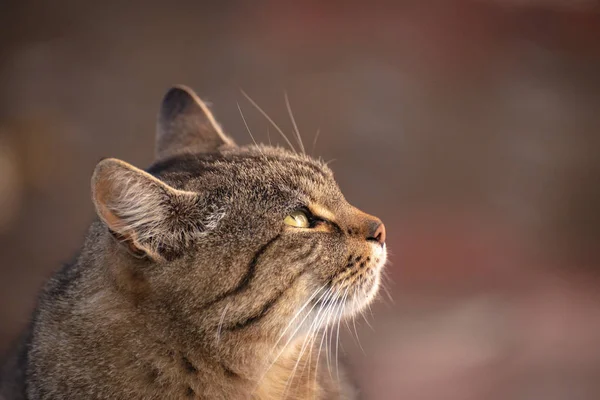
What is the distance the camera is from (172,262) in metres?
2.04

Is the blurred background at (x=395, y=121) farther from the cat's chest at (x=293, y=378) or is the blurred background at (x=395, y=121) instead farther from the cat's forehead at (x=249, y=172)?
the cat's forehead at (x=249, y=172)

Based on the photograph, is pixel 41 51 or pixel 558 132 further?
pixel 558 132

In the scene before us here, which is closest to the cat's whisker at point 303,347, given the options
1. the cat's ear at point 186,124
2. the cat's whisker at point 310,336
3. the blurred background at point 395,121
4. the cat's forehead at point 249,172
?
the cat's whisker at point 310,336

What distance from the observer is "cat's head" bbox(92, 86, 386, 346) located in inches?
77.5

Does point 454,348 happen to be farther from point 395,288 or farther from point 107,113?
point 107,113

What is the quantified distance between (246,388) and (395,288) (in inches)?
109

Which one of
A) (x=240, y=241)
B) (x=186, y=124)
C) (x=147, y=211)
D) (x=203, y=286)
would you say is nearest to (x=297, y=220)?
(x=240, y=241)

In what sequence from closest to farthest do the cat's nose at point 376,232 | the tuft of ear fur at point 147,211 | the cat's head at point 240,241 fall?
the tuft of ear fur at point 147,211
the cat's head at point 240,241
the cat's nose at point 376,232

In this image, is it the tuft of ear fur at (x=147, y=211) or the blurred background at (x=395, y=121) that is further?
the blurred background at (x=395, y=121)

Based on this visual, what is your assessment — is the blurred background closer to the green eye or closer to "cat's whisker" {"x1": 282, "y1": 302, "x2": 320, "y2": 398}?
"cat's whisker" {"x1": 282, "y1": 302, "x2": 320, "y2": 398}

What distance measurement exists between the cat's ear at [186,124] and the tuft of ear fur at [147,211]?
0.63 m

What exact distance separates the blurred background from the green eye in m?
2.33

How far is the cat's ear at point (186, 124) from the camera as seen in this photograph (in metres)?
2.68

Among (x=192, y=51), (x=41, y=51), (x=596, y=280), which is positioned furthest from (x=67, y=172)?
(x=596, y=280)
